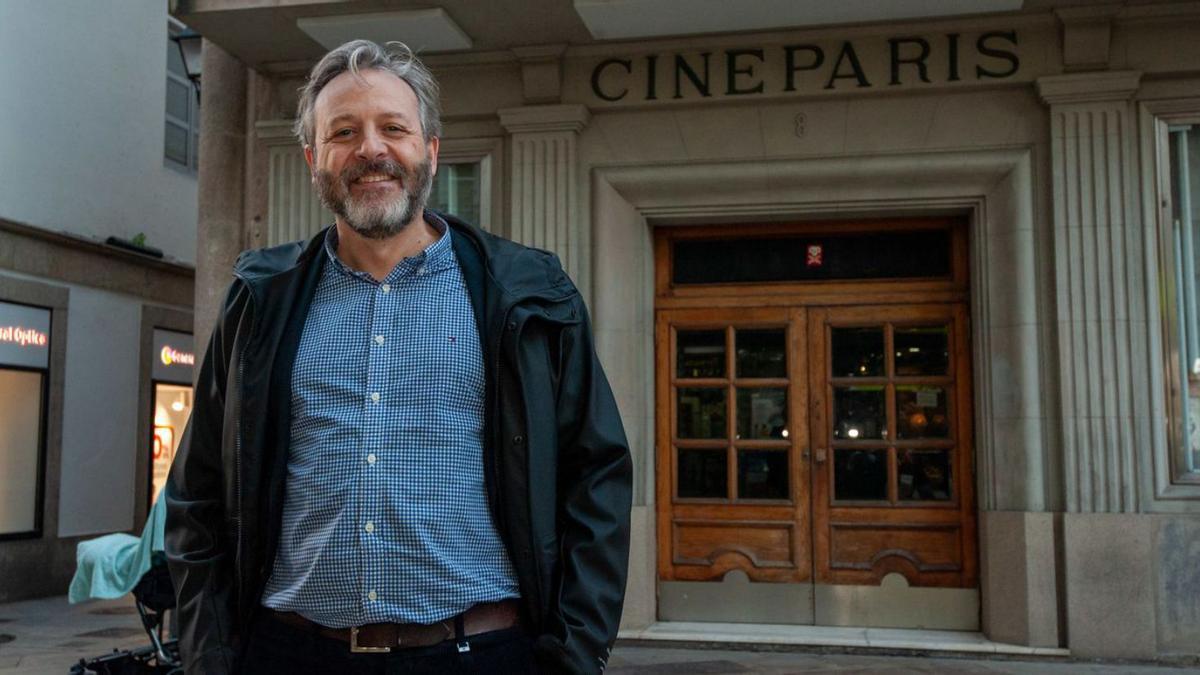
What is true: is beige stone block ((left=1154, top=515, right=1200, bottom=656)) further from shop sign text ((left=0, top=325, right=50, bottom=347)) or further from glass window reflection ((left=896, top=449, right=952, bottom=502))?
shop sign text ((left=0, top=325, right=50, bottom=347))

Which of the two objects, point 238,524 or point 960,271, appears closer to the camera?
point 238,524

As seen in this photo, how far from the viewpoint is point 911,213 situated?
8.66 metres

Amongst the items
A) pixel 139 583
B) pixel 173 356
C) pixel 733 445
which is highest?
pixel 173 356

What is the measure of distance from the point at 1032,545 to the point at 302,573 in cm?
675

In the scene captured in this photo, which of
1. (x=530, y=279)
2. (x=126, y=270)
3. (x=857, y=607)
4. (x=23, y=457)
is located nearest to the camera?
(x=530, y=279)

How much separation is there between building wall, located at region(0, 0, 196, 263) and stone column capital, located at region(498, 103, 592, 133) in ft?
21.3

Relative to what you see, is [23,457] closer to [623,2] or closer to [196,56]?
[196,56]

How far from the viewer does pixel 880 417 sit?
8.82 metres

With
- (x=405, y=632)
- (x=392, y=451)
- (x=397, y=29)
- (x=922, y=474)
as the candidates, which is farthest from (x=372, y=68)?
(x=922, y=474)

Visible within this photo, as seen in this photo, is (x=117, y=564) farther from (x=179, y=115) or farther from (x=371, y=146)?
(x=179, y=115)

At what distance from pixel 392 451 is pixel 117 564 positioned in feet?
17.9

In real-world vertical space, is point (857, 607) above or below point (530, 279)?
below

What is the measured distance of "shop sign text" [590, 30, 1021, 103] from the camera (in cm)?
827

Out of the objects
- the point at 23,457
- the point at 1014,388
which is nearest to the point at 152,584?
the point at 1014,388
